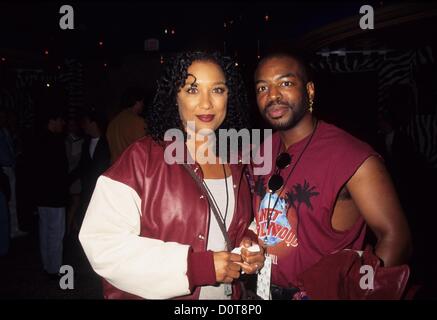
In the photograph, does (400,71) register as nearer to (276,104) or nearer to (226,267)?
(276,104)

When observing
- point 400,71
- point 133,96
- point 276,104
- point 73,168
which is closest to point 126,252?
point 276,104

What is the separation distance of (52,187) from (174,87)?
3.14m

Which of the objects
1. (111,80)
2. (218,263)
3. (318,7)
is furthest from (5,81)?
(218,263)

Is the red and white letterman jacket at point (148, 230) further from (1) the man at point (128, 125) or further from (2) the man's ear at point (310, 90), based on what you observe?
(1) the man at point (128, 125)

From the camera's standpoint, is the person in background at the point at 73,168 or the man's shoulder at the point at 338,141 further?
the person in background at the point at 73,168

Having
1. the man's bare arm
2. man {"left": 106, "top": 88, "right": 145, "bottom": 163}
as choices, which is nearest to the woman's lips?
the man's bare arm

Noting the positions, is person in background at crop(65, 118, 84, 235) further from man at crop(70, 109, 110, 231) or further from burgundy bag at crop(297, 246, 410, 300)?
burgundy bag at crop(297, 246, 410, 300)

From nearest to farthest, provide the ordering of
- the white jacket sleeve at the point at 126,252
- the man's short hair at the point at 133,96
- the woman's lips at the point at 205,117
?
the white jacket sleeve at the point at 126,252 < the woman's lips at the point at 205,117 < the man's short hair at the point at 133,96

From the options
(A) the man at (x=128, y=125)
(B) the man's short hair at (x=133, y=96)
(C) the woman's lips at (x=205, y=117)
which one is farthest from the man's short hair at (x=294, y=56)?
(B) the man's short hair at (x=133, y=96)

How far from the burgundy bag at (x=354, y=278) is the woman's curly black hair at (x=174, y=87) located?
0.97m

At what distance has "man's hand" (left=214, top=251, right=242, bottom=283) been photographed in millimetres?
1495

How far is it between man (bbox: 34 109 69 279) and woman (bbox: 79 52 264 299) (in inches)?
113

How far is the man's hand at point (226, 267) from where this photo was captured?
58.9 inches

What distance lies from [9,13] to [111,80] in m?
3.32
